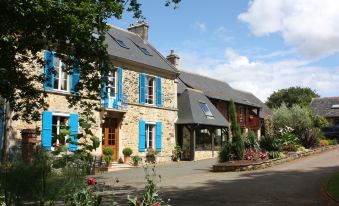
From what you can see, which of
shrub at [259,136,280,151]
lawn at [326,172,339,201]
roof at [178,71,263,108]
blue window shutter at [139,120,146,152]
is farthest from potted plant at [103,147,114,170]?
lawn at [326,172,339,201]

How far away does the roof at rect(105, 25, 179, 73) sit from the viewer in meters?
22.0

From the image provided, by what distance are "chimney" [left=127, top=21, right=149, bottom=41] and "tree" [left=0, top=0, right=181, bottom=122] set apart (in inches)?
575

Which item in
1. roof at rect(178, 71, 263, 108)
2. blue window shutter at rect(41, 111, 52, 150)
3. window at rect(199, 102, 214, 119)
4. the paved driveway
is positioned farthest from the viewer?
roof at rect(178, 71, 263, 108)

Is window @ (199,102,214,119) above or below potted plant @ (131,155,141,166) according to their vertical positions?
above

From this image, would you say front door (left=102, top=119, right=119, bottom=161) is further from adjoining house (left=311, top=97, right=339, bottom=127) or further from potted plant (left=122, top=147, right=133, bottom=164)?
adjoining house (left=311, top=97, right=339, bottom=127)

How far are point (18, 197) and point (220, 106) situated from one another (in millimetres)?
28748

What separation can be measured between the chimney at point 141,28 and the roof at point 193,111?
15.4 feet

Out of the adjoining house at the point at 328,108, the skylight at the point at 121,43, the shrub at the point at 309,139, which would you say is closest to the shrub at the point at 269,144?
the shrub at the point at 309,139

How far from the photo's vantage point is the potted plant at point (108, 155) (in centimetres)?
1914

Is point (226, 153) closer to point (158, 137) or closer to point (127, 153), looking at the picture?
point (127, 153)

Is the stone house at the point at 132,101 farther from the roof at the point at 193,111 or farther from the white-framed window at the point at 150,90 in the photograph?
the roof at the point at 193,111

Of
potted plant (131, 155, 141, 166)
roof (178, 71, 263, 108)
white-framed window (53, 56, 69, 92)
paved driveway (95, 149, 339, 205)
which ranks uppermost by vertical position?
roof (178, 71, 263, 108)

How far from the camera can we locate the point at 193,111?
25.5 meters

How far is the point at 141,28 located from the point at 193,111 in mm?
6835
